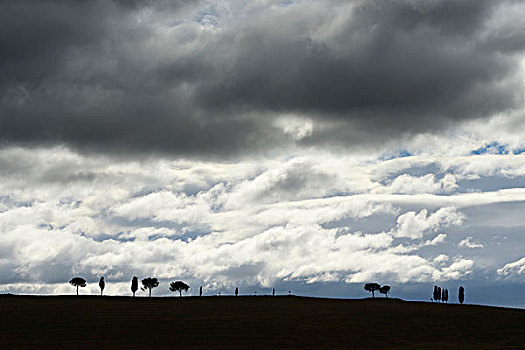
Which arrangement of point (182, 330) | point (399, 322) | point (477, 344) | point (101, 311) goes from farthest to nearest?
point (101, 311), point (399, 322), point (182, 330), point (477, 344)

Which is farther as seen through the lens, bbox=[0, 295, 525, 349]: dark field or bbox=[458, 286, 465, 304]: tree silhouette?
bbox=[458, 286, 465, 304]: tree silhouette

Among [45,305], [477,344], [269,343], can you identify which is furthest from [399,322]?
[45,305]

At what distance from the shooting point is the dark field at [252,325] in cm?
9000

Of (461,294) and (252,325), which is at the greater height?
(461,294)

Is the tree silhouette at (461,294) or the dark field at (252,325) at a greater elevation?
the tree silhouette at (461,294)

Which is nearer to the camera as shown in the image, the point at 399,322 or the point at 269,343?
the point at 269,343

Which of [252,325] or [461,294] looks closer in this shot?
[252,325]

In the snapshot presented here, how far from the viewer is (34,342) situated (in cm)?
8888

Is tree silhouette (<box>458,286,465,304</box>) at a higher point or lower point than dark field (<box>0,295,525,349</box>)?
higher

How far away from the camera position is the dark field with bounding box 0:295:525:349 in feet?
295

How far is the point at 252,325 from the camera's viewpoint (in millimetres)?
112625

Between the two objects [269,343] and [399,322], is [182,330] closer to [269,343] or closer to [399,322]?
[269,343]

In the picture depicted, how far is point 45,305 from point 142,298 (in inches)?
1393

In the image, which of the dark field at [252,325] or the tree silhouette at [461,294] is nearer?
the dark field at [252,325]
